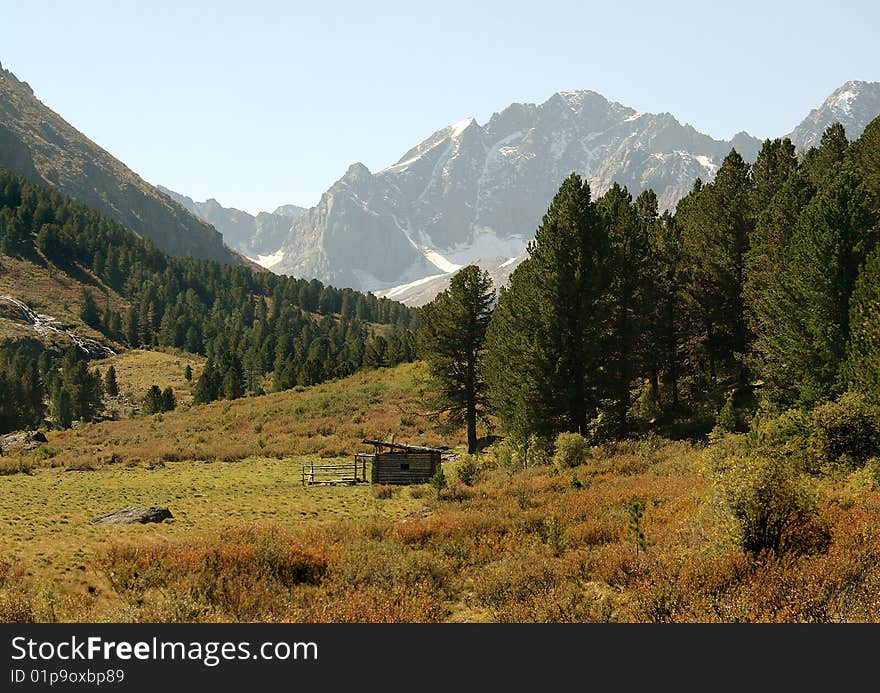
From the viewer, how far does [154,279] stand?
182 m

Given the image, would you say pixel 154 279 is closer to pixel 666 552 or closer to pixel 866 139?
pixel 866 139

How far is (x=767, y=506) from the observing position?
9.99m

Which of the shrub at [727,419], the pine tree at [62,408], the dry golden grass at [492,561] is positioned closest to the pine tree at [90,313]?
the pine tree at [62,408]

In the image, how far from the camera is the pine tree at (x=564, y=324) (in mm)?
27531

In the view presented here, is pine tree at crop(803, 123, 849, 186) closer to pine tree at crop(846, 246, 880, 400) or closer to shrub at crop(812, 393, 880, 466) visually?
pine tree at crop(846, 246, 880, 400)

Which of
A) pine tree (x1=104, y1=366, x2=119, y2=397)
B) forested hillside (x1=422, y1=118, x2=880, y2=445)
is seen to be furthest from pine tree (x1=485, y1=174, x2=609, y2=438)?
pine tree (x1=104, y1=366, x2=119, y2=397)

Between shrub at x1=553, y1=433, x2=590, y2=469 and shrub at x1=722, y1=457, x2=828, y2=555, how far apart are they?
14306mm

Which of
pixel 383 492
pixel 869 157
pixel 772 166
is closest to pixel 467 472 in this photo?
pixel 383 492

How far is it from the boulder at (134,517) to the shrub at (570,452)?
15.7 meters

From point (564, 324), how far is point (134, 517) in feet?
64.7

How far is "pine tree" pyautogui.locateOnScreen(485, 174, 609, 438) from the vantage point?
27.5 metres

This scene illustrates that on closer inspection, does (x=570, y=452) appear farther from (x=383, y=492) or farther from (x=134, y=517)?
(x=134, y=517)

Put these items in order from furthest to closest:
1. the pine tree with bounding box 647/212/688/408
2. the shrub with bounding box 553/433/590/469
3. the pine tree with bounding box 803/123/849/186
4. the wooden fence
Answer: the pine tree with bounding box 803/123/849/186 → the pine tree with bounding box 647/212/688/408 → the wooden fence → the shrub with bounding box 553/433/590/469
